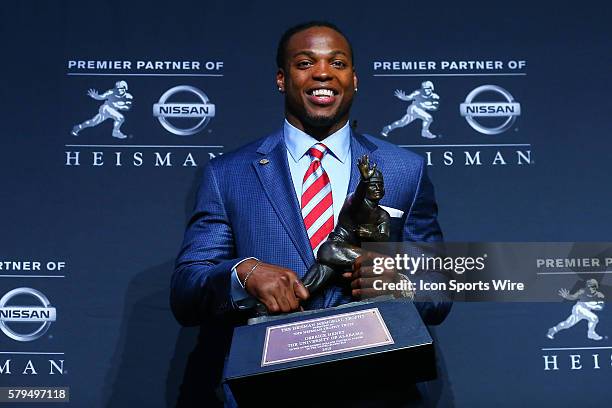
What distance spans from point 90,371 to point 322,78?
1199 mm

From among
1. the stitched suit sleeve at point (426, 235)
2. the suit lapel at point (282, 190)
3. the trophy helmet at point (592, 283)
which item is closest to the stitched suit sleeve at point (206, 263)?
the suit lapel at point (282, 190)

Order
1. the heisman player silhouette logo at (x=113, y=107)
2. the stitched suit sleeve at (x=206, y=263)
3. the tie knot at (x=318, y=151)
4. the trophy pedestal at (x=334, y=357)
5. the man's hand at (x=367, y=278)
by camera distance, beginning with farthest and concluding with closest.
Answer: the heisman player silhouette logo at (x=113, y=107), the tie knot at (x=318, y=151), the stitched suit sleeve at (x=206, y=263), the man's hand at (x=367, y=278), the trophy pedestal at (x=334, y=357)

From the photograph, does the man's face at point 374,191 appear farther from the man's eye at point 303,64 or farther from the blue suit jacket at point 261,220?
the man's eye at point 303,64

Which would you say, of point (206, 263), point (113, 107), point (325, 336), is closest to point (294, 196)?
point (206, 263)

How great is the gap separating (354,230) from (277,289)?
0.76 feet

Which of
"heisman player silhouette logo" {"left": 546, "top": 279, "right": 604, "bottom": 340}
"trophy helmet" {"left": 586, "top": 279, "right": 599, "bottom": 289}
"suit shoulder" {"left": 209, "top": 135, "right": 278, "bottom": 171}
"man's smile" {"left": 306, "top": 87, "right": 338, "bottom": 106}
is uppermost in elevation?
"man's smile" {"left": 306, "top": 87, "right": 338, "bottom": 106}

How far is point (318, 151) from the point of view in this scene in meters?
2.44

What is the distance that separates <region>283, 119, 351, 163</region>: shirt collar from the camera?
8.04ft

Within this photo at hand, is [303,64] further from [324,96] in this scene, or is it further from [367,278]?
[367,278]

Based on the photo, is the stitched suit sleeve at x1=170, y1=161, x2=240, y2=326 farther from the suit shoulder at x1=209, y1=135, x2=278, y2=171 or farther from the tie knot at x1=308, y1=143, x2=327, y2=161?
the tie knot at x1=308, y1=143, x2=327, y2=161

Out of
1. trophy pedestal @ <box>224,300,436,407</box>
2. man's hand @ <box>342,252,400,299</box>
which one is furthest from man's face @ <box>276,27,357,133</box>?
trophy pedestal @ <box>224,300,436,407</box>

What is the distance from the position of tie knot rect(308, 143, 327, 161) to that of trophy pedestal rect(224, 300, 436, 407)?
66 cm

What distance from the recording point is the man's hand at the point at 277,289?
1986 millimetres

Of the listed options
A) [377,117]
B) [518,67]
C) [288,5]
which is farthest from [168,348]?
[518,67]
